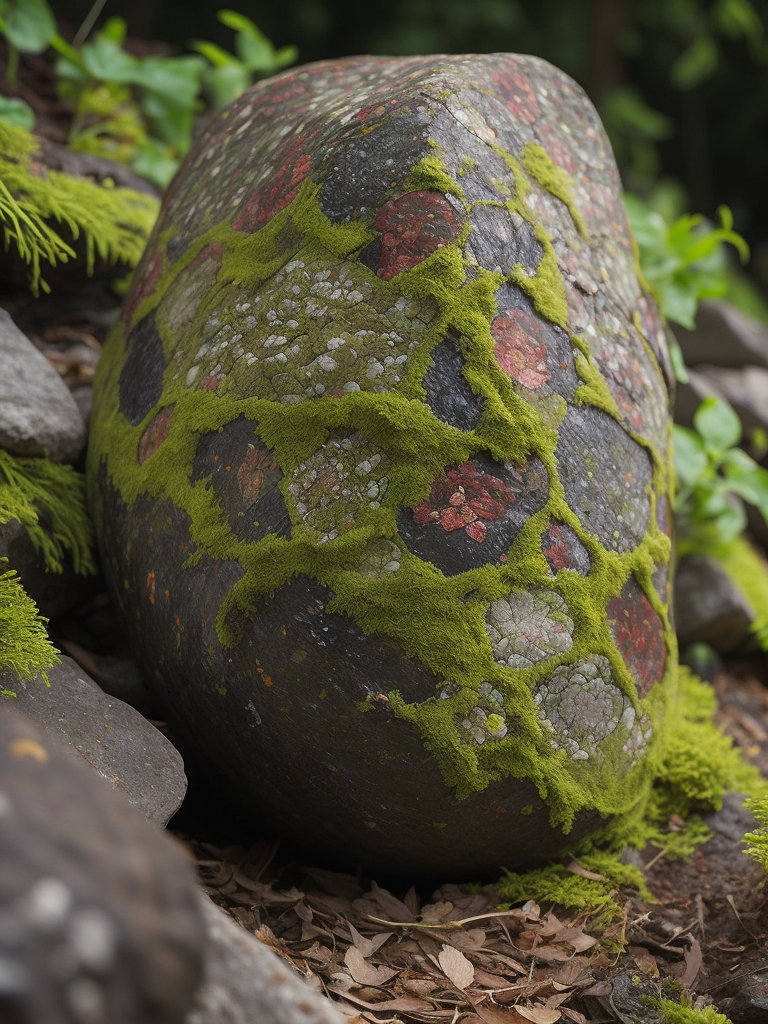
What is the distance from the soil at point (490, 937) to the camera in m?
1.70

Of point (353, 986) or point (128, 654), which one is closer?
point (353, 986)

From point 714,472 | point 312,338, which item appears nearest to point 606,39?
point 714,472

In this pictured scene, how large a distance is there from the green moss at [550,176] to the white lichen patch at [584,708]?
41.9 inches

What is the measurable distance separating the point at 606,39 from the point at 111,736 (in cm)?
623

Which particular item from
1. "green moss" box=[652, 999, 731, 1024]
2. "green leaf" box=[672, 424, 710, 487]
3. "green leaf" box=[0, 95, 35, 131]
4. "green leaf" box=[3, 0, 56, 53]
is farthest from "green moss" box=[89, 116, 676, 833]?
"green leaf" box=[3, 0, 56, 53]

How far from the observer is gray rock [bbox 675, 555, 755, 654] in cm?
332

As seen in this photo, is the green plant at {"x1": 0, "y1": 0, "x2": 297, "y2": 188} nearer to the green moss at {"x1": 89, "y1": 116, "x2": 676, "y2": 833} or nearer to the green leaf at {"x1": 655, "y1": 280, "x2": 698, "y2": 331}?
the green moss at {"x1": 89, "y1": 116, "x2": 676, "y2": 833}

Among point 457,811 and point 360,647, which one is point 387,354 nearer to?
point 360,647

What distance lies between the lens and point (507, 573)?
5.83ft

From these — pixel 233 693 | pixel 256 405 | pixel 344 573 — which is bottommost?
pixel 233 693

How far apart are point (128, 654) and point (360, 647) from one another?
0.84 meters

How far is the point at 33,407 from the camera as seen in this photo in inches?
88.4

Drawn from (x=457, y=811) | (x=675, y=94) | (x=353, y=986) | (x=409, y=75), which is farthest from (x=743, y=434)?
(x=675, y=94)

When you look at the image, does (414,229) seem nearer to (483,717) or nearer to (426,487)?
(426,487)
